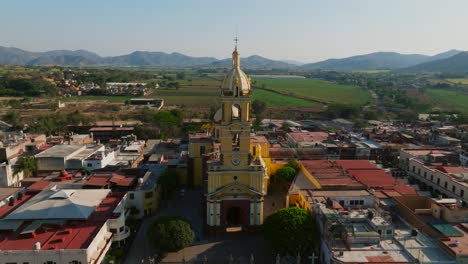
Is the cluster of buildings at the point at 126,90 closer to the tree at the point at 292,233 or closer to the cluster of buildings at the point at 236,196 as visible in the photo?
the cluster of buildings at the point at 236,196

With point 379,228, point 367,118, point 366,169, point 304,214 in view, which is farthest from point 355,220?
point 367,118

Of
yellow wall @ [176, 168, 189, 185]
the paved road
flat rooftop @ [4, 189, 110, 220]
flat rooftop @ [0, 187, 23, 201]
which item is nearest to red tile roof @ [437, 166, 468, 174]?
the paved road

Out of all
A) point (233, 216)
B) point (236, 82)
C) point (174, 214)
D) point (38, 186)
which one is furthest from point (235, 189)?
point (38, 186)

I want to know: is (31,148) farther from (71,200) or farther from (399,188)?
(399,188)

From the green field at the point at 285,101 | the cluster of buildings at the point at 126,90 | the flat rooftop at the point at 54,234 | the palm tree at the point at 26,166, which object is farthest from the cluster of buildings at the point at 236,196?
the cluster of buildings at the point at 126,90

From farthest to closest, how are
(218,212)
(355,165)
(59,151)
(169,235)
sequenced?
(59,151)
(355,165)
(218,212)
(169,235)

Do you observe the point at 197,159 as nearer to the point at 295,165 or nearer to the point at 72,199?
the point at 295,165
